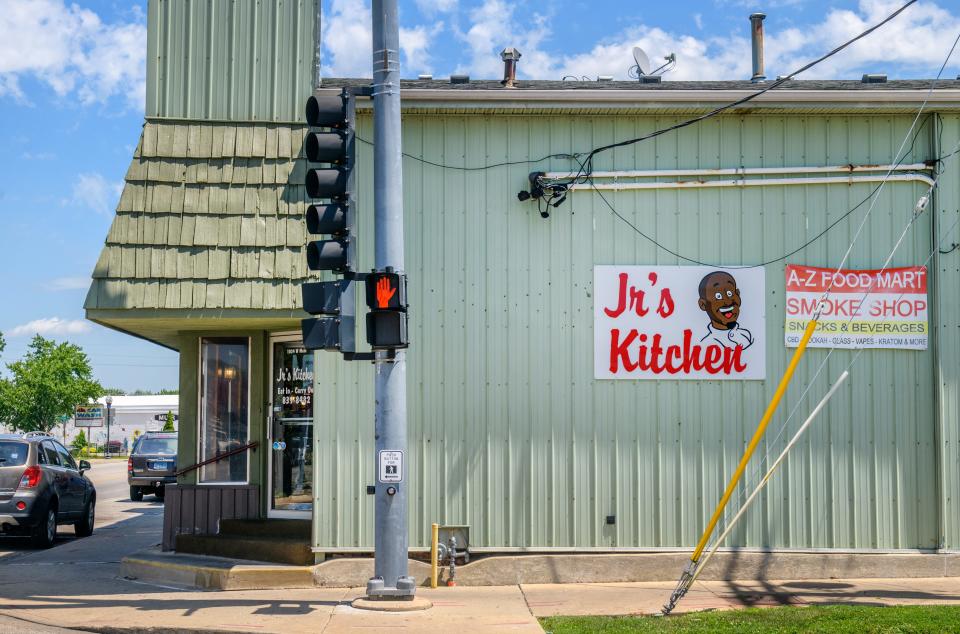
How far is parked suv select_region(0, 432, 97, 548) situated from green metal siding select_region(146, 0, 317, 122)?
674cm

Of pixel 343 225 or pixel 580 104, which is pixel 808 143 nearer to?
pixel 580 104

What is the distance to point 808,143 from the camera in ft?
36.2

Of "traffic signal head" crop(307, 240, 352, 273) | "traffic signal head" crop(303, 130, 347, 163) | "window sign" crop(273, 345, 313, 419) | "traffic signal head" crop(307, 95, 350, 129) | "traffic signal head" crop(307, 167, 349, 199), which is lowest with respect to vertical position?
"window sign" crop(273, 345, 313, 419)

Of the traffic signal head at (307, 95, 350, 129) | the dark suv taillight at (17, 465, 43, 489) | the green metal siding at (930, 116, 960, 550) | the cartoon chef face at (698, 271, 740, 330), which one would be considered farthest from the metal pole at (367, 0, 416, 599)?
the dark suv taillight at (17, 465, 43, 489)

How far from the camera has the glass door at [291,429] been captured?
41.0 ft

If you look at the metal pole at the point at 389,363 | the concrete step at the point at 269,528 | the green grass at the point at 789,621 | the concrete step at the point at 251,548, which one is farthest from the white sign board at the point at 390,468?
the concrete step at the point at 269,528

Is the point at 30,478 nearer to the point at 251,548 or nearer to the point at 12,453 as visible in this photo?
the point at 12,453

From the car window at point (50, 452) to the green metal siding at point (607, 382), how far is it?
7.78 metres

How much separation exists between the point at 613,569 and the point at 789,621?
262 cm

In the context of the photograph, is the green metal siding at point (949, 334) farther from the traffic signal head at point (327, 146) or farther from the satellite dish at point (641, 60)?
the traffic signal head at point (327, 146)

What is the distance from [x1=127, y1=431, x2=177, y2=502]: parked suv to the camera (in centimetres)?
2558

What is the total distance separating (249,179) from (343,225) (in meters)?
2.67

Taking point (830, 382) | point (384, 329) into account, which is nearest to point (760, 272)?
point (830, 382)

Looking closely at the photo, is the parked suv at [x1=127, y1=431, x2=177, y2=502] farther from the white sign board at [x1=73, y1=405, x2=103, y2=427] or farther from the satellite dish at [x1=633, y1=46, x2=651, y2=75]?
the white sign board at [x1=73, y1=405, x2=103, y2=427]
